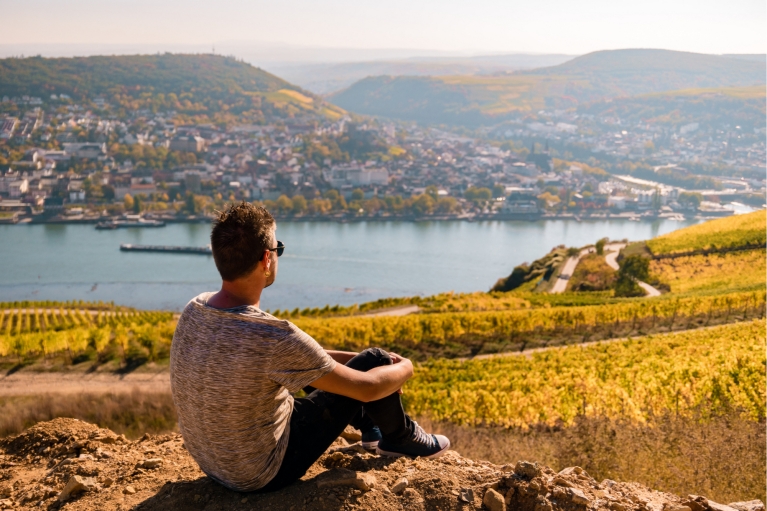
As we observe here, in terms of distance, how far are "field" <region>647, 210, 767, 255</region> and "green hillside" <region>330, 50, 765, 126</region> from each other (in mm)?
106771

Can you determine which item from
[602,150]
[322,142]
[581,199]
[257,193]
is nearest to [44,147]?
[257,193]

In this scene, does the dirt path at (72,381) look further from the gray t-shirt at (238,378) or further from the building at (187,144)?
the building at (187,144)

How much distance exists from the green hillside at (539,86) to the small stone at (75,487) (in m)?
132

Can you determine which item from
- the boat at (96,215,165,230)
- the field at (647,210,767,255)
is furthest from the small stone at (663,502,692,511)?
the boat at (96,215,165,230)

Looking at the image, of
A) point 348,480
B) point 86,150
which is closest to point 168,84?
point 86,150

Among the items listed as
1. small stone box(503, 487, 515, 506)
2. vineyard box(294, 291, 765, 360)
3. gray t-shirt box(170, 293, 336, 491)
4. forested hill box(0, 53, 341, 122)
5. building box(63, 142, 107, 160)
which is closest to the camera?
gray t-shirt box(170, 293, 336, 491)

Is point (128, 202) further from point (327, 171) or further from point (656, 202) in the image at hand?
point (656, 202)

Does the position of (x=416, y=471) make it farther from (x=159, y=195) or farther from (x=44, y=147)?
(x=44, y=147)

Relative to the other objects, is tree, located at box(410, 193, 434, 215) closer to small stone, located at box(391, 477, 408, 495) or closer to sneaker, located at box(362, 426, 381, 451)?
sneaker, located at box(362, 426, 381, 451)

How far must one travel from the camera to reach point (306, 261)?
134 ft

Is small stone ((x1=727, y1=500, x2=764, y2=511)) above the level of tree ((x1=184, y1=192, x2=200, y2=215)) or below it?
above

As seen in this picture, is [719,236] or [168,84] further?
[168,84]

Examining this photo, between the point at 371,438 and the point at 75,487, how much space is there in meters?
1.04

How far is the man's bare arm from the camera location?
190cm
